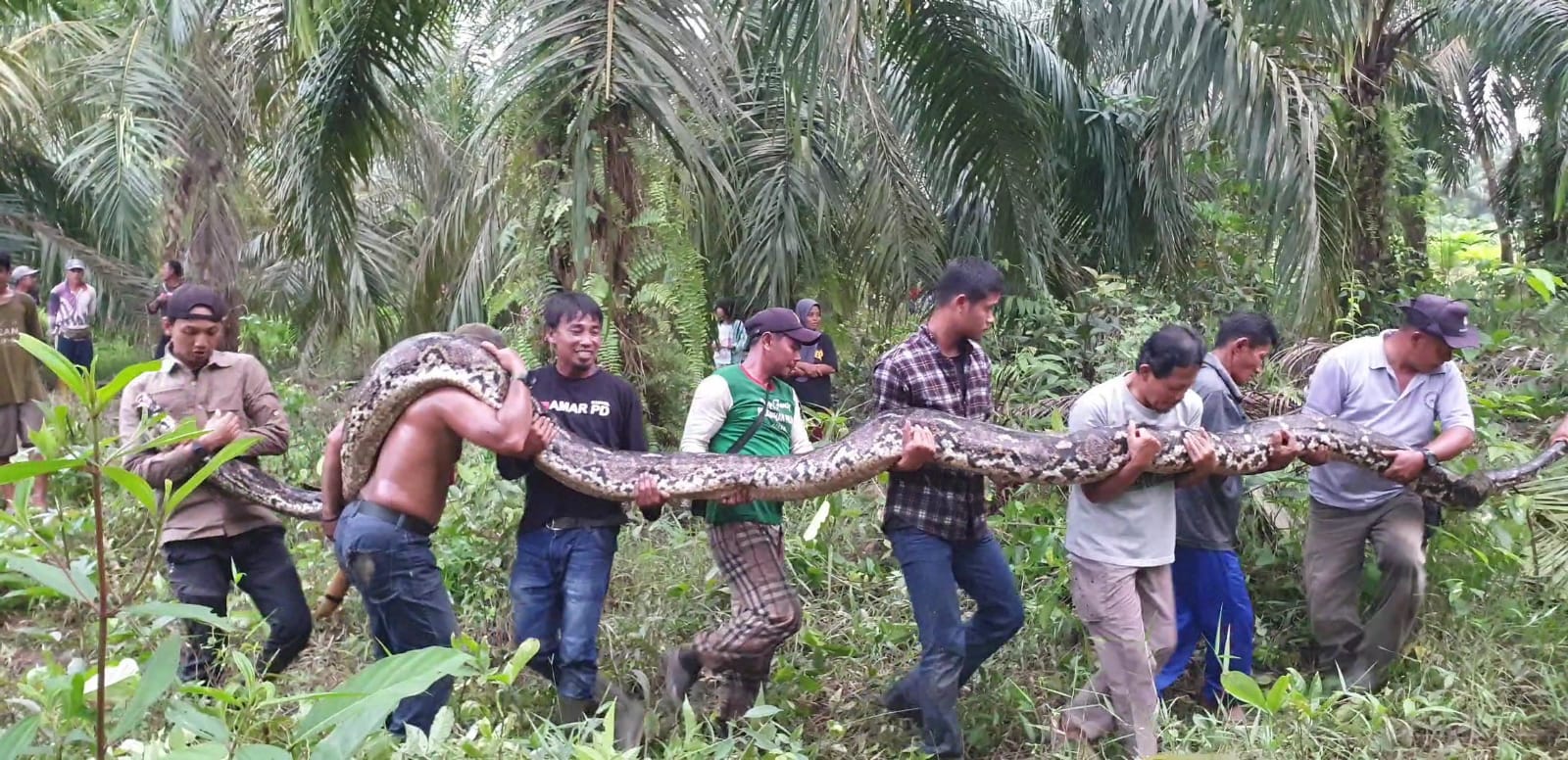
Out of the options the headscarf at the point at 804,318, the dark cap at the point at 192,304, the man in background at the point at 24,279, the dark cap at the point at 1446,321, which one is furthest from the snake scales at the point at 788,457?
the man in background at the point at 24,279

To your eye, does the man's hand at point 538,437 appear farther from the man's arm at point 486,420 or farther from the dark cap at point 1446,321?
the dark cap at point 1446,321

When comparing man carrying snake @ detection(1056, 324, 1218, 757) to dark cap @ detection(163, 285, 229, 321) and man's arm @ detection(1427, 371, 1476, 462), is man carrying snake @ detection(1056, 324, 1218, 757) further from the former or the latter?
dark cap @ detection(163, 285, 229, 321)

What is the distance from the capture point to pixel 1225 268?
10.5m

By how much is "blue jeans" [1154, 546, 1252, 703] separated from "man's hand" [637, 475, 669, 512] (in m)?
2.23

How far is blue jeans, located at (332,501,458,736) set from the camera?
3977mm

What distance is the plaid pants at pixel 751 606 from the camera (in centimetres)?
450

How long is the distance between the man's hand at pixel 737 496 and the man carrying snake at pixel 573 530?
26cm

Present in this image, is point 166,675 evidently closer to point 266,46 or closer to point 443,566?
point 443,566

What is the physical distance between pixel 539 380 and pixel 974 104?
12.3 ft

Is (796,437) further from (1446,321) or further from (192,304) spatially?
(1446,321)

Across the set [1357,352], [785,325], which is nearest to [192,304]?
[785,325]

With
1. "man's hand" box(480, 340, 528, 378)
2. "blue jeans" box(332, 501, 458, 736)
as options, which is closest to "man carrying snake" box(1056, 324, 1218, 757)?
"man's hand" box(480, 340, 528, 378)

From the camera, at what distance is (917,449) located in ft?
14.2

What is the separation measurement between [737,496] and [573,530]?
659mm
